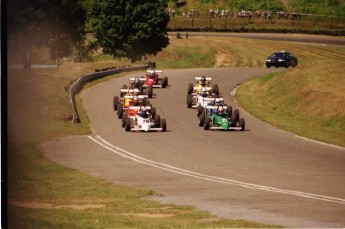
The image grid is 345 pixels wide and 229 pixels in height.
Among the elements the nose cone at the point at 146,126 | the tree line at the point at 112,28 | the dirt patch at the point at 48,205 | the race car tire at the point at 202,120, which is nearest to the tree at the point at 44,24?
the tree line at the point at 112,28

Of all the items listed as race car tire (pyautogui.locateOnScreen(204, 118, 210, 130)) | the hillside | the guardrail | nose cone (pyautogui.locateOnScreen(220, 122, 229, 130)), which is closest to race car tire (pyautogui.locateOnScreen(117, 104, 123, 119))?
the guardrail

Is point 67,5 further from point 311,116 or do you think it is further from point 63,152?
point 63,152

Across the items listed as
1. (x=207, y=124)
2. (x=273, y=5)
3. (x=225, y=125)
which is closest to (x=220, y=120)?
(x=225, y=125)

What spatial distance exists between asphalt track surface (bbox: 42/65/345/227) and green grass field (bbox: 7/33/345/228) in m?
0.98

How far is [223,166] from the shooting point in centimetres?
3272


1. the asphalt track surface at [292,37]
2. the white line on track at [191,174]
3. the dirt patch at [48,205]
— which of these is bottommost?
the asphalt track surface at [292,37]

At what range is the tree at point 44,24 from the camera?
7669 centimetres

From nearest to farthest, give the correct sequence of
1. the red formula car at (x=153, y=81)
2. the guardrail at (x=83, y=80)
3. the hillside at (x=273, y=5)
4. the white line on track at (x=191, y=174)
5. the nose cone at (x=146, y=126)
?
the white line on track at (x=191, y=174) < the nose cone at (x=146, y=126) < the guardrail at (x=83, y=80) < the red formula car at (x=153, y=81) < the hillside at (x=273, y=5)

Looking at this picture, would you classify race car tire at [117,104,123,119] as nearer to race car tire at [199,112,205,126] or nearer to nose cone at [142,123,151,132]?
race car tire at [199,112,205,126]

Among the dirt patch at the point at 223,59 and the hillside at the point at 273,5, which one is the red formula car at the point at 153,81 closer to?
the dirt patch at the point at 223,59

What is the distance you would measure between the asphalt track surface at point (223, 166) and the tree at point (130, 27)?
45312mm

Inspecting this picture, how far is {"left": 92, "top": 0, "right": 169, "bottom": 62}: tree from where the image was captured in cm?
9494

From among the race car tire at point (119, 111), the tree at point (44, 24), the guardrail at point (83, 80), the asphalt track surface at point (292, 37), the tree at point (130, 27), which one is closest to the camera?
the guardrail at point (83, 80)

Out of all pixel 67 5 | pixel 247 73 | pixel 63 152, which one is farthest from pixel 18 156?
pixel 67 5
